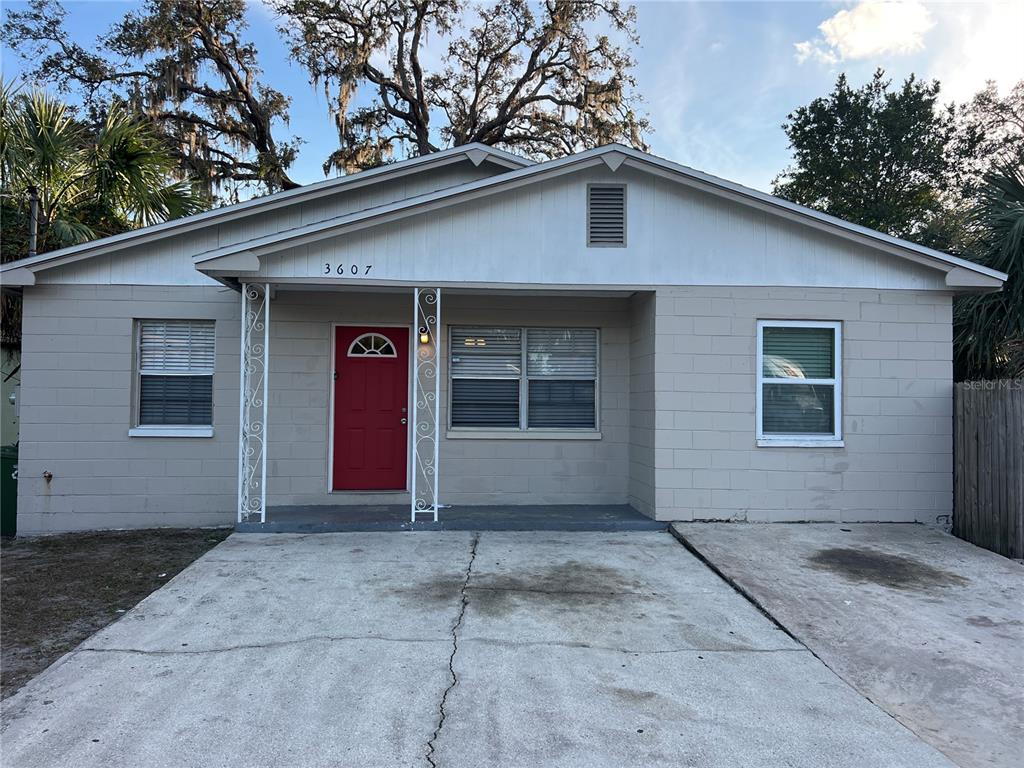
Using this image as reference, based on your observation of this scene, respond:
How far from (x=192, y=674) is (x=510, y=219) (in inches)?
223

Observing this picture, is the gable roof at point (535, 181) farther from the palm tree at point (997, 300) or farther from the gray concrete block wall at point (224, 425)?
the palm tree at point (997, 300)

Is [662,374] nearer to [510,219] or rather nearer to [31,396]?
[510,219]

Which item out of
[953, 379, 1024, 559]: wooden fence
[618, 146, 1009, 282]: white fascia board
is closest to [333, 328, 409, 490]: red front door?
[618, 146, 1009, 282]: white fascia board

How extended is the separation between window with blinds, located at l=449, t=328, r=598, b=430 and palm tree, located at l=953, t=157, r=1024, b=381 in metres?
5.48

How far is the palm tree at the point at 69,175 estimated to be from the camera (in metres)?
9.25

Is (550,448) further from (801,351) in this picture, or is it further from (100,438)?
(100,438)

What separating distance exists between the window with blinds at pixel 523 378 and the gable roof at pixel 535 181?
210 cm

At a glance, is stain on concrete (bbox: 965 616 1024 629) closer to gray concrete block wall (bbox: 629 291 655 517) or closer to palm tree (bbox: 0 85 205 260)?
gray concrete block wall (bbox: 629 291 655 517)

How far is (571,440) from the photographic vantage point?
9266 millimetres

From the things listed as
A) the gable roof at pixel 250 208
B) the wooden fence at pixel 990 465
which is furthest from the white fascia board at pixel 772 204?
the gable roof at pixel 250 208

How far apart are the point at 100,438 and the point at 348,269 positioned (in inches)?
150

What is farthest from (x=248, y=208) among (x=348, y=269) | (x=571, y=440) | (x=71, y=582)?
(x=571, y=440)

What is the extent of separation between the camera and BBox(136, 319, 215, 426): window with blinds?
875cm

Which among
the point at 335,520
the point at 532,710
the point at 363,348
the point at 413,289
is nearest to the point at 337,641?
the point at 532,710
